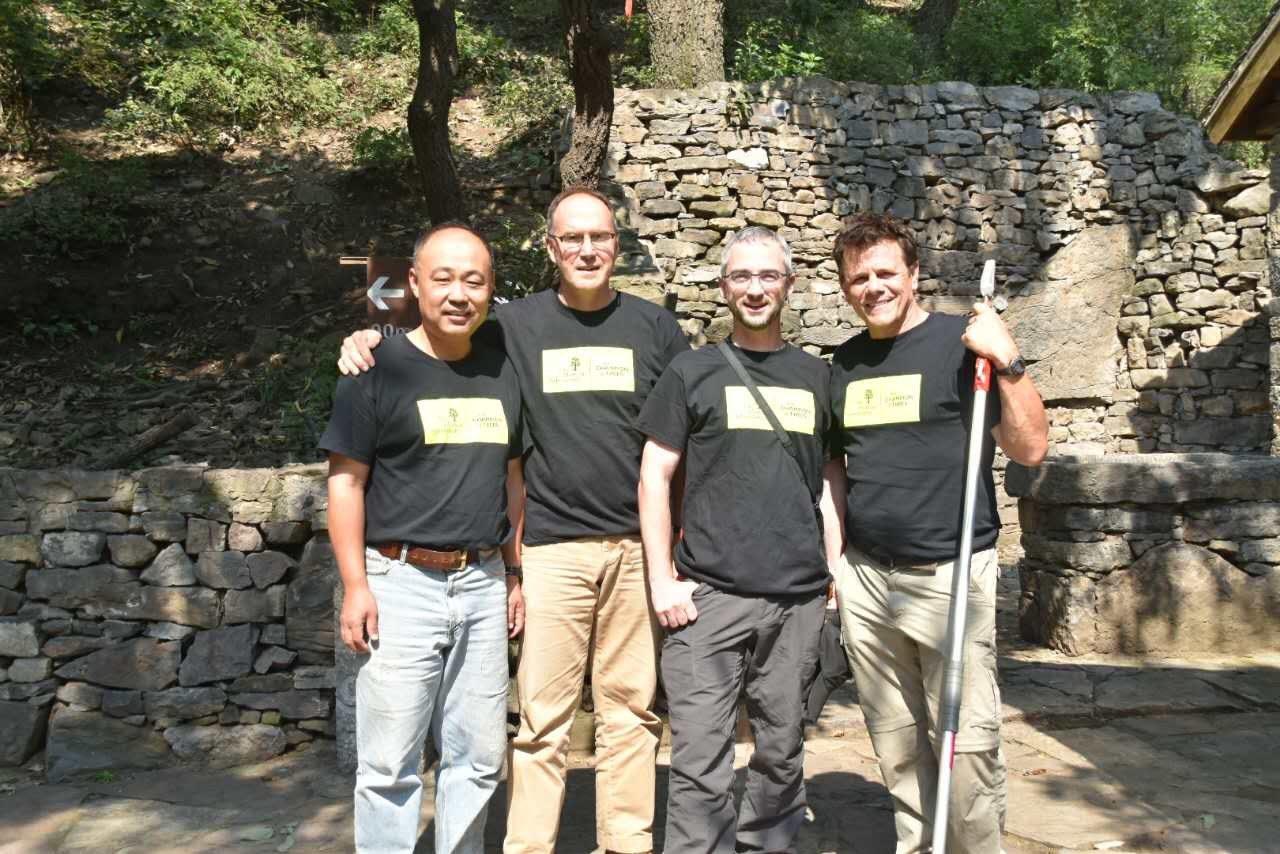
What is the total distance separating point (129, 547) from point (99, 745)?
0.84m

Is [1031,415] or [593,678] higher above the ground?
[1031,415]

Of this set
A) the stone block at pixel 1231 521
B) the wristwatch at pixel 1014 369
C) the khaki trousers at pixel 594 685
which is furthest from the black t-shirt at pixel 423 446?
the stone block at pixel 1231 521

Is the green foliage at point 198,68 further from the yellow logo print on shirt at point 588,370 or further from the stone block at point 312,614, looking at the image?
the yellow logo print on shirt at point 588,370

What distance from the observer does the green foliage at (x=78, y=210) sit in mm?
9562

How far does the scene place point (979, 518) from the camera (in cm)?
301

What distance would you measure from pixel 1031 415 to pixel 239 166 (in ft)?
33.5

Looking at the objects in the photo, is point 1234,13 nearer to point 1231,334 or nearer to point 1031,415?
point 1231,334

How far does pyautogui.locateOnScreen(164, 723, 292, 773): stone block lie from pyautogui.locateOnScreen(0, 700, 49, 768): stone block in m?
0.56

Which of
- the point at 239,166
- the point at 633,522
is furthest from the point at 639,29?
the point at 633,522

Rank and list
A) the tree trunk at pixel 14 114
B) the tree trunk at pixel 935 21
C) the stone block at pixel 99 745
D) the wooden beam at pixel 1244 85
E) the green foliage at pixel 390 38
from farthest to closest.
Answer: the tree trunk at pixel 935 21 → the green foliage at pixel 390 38 → the tree trunk at pixel 14 114 → the wooden beam at pixel 1244 85 → the stone block at pixel 99 745

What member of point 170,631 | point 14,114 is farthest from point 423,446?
point 14,114

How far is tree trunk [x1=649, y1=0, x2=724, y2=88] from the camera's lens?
10359 millimetres

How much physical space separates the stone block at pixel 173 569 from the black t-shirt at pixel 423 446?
206cm

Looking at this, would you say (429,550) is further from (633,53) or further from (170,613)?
(633,53)
